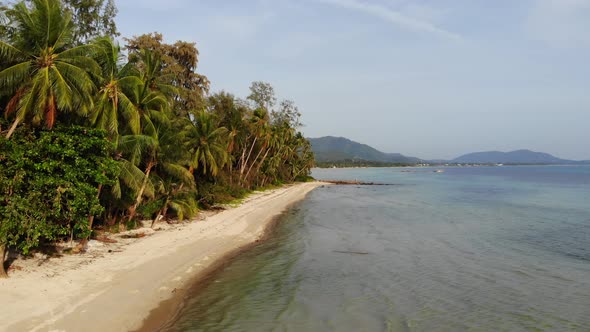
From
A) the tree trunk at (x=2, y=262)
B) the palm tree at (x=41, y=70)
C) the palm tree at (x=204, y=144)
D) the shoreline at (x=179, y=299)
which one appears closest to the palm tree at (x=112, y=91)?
the palm tree at (x=41, y=70)

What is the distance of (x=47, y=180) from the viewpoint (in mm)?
11688

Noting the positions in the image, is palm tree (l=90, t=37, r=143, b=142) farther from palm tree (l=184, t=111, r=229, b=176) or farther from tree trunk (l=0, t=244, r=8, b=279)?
palm tree (l=184, t=111, r=229, b=176)

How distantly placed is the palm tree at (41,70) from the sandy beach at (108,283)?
4.79 metres

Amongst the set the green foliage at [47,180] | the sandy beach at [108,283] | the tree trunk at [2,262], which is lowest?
the sandy beach at [108,283]

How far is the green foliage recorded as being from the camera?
11.1m

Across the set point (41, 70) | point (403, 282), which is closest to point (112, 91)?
point (41, 70)

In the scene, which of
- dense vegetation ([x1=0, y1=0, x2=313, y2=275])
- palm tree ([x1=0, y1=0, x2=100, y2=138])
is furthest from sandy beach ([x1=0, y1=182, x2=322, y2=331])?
palm tree ([x1=0, y1=0, x2=100, y2=138])

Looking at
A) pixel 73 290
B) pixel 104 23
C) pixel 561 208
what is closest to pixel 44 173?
pixel 73 290

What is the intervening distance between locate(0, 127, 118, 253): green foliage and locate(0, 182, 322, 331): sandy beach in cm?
137

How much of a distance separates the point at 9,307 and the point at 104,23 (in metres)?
25.1

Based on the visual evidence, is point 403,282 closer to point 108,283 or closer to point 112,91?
point 108,283

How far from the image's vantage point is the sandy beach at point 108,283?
9.24m

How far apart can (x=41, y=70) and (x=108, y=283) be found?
7322 mm

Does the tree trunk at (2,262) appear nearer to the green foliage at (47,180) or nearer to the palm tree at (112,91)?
the green foliage at (47,180)
